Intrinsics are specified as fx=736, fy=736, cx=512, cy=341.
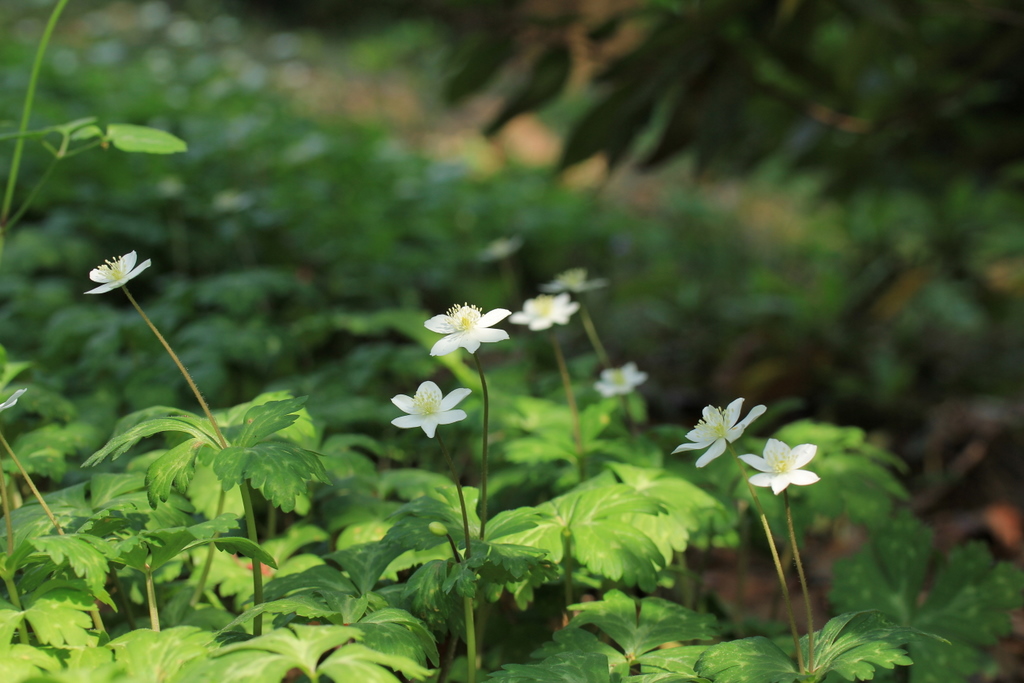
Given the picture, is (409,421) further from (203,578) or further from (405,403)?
(203,578)

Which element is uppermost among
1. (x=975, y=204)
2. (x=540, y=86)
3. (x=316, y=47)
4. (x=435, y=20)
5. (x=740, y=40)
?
(x=740, y=40)

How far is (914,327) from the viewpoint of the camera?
3.46 meters

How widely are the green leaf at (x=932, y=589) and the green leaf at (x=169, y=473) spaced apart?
115 cm

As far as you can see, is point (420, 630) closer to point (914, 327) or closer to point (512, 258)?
point (512, 258)

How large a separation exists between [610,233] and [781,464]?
3283 mm

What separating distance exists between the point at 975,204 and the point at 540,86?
2.90 metres

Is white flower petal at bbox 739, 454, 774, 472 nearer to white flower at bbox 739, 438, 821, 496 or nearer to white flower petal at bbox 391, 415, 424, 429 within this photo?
white flower at bbox 739, 438, 821, 496

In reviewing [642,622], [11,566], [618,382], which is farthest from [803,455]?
[11,566]

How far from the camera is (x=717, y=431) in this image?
3.36ft

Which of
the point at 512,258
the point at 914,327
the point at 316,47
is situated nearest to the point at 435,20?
the point at 512,258

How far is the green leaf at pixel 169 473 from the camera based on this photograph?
3.27 feet

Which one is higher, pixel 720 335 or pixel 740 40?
pixel 740 40

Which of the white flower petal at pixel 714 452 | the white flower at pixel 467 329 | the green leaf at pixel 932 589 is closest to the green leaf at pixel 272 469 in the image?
the white flower at pixel 467 329

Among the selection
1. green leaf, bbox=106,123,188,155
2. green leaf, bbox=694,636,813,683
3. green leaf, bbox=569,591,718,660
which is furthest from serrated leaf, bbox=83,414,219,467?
green leaf, bbox=694,636,813,683
